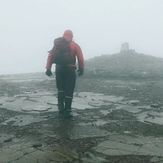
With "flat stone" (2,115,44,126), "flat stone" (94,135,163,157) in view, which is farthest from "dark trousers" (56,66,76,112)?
"flat stone" (94,135,163,157)

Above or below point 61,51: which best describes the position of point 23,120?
below

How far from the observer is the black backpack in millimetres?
5121

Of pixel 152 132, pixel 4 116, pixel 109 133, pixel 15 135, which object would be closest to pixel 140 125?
pixel 152 132

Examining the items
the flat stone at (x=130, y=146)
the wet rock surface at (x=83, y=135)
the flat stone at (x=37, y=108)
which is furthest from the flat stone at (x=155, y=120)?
the flat stone at (x=37, y=108)

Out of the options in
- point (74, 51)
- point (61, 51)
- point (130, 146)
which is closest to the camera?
point (130, 146)

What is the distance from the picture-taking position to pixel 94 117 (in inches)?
209

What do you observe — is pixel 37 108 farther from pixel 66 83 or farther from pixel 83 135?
pixel 83 135

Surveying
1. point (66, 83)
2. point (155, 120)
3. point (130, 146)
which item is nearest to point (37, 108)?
point (66, 83)

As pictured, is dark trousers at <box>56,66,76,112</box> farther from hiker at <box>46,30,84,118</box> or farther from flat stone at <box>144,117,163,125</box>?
flat stone at <box>144,117,163,125</box>

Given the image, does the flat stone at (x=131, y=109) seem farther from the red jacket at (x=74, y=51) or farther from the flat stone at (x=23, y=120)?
the flat stone at (x=23, y=120)

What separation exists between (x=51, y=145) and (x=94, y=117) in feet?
6.50

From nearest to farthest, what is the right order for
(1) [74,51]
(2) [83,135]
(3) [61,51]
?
(2) [83,135] < (3) [61,51] < (1) [74,51]

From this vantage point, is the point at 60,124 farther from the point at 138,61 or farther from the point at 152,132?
the point at 138,61

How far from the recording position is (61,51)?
5156 millimetres
